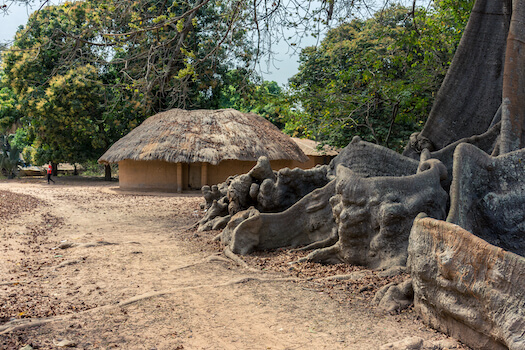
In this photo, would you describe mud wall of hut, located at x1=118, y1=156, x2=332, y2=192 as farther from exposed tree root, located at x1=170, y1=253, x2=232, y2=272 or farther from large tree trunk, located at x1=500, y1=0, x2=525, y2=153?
large tree trunk, located at x1=500, y1=0, x2=525, y2=153

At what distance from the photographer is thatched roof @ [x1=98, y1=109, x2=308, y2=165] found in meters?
16.5

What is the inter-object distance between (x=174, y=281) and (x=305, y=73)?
1680 centimetres

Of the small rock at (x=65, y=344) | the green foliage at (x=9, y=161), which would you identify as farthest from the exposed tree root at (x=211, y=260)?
the green foliage at (x=9, y=161)

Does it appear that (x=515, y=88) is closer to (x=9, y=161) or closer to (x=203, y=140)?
(x=203, y=140)

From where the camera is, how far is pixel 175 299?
430 centimetres

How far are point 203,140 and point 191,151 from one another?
2.73ft

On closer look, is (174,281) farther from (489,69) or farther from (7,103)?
(7,103)

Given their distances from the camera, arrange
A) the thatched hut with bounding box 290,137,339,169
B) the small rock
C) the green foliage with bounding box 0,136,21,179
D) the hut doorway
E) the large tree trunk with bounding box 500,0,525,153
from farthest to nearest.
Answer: the thatched hut with bounding box 290,137,339,169 < the green foliage with bounding box 0,136,21,179 < the hut doorway < the large tree trunk with bounding box 500,0,525,153 < the small rock

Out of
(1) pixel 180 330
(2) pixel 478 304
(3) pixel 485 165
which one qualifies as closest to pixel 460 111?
(3) pixel 485 165

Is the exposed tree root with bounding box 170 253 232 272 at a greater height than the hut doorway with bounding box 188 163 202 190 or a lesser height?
lesser

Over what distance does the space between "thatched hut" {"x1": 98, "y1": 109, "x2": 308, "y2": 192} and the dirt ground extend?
358 inches

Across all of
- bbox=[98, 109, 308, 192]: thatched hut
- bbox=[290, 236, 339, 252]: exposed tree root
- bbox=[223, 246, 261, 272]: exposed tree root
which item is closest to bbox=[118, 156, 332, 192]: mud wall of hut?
bbox=[98, 109, 308, 192]: thatched hut

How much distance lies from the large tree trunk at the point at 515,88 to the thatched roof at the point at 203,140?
38.9 ft

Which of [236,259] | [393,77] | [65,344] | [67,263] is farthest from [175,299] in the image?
[393,77]
